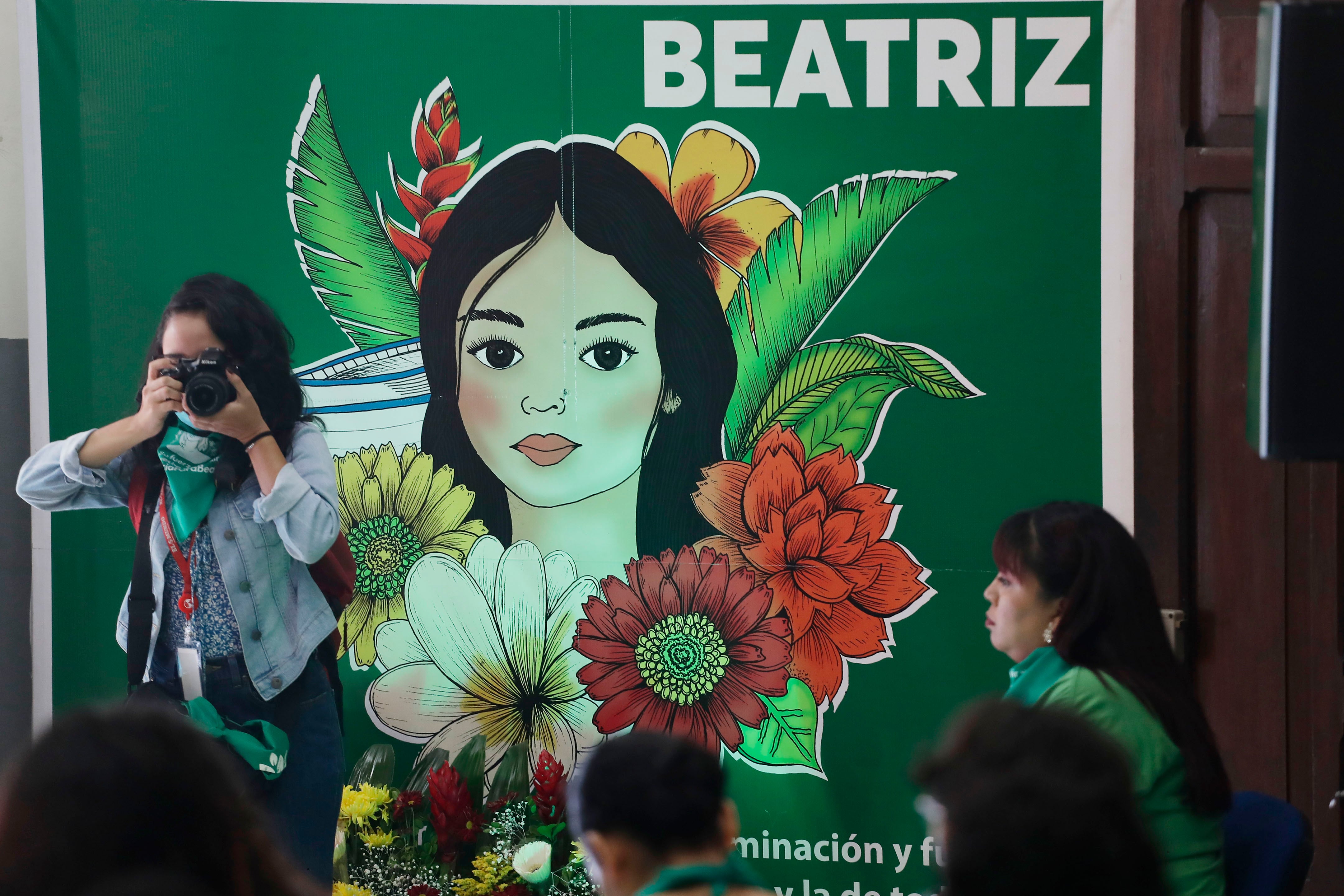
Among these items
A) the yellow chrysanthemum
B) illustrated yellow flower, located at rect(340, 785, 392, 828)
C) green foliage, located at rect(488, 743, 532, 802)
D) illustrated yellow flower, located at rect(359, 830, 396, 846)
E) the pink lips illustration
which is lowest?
the yellow chrysanthemum

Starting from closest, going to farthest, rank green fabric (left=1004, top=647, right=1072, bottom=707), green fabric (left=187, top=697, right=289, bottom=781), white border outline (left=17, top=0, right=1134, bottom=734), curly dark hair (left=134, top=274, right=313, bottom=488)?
1. green fabric (left=1004, top=647, right=1072, bottom=707)
2. green fabric (left=187, top=697, right=289, bottom=781)
3. curly dark hair (left=134, top=274, right=313, bottom=488)
4. white border outline (left=17, top=0, right=1134, bottom=734)

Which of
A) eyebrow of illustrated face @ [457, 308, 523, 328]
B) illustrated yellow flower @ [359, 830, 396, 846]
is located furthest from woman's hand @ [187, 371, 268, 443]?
illustrated yellow flower @ [359, 830, 396, 846]

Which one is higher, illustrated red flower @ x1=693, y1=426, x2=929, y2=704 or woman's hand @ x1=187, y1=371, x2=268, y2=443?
woman's hand @ x1=187, y1=371, x2=268, y2=443

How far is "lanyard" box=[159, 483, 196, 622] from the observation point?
106 inches

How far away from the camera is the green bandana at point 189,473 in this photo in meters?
2.70

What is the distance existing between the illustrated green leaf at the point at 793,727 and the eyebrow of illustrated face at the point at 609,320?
3.39 ft

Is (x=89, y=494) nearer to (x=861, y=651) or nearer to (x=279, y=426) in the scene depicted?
(x=279, y=426)

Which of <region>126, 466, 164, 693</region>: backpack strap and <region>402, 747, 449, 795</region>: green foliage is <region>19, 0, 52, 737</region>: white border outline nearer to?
<region>126, 466, 164, 693</region>: backpack strap

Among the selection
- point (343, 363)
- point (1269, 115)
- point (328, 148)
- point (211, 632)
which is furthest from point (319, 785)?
point (1269, 115)

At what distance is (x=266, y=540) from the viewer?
2.73m

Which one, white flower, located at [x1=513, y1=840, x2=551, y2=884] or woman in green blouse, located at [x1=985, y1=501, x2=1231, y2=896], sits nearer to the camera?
woman in green blouse, located at [x1=985, y1=501, x2=1231, y2=896]

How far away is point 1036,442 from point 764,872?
4.39ft

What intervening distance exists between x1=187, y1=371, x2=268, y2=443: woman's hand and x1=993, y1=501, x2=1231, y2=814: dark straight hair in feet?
5.71

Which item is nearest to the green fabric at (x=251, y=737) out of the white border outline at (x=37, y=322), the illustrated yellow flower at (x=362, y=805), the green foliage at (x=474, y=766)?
the illustrated yellow flower at (x=362, y=805)
